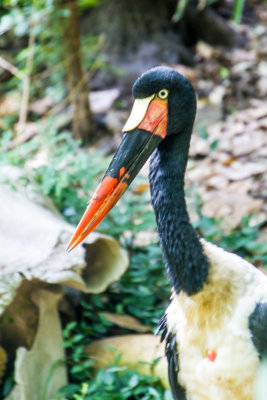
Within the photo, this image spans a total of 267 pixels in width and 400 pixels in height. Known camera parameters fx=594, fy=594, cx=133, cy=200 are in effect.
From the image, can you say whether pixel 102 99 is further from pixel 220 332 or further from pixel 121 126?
pixel 220 332

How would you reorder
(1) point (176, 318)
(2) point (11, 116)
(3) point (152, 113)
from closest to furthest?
(3) point (152, 113)
(1) point (176, 318)
(2) point (11, 116)

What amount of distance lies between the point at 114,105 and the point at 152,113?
10.9ft

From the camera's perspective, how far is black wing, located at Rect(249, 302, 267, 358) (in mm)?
1764

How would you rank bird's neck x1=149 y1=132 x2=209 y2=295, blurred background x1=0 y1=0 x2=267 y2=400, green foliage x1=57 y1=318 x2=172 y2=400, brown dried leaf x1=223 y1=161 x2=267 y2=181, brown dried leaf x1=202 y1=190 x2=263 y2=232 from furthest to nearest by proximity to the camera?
brown dried leaf x1=223 y1=161 x2=267 y2=181, brown dried leaf x1=202 y1=190 x2=263 y2=232, blurred background x1=0 y1=0 x2=267 y2=400, green foliage x1=57 y1=318 x2=172 y2=400, bird's neck x1=149 y1=132 x2=209 y2=295

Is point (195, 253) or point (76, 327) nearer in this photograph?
point (195, 253)

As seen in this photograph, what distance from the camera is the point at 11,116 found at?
5.11 meters

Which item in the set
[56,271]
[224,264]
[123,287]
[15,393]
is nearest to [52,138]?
[123,287]

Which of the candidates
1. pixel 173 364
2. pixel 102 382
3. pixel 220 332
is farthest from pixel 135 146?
pixel 102 382

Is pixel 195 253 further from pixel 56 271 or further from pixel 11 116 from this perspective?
pixel 11 116

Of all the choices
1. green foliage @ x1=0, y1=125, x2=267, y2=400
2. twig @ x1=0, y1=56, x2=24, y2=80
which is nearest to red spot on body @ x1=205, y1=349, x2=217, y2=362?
green foliage @ x1=0, y1=125, x2=267, y2=400

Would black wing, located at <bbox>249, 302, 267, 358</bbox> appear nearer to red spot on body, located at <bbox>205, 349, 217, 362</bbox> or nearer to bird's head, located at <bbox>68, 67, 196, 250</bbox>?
red spot on body, located at <bbox>205, 349, 217, 362</bbox>

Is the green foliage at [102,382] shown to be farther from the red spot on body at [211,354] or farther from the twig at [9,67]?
the twig at [9,67]

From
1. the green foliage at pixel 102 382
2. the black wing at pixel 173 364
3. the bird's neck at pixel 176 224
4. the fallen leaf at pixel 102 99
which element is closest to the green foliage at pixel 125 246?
the green foliage at pixel 102 382

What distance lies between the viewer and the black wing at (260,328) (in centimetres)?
176
